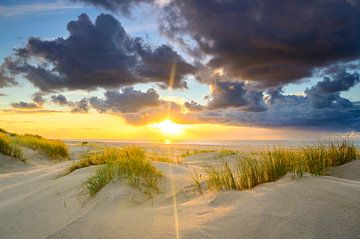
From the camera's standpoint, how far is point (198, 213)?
10.4 ft

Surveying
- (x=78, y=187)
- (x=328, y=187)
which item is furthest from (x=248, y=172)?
(x=78, y=187)

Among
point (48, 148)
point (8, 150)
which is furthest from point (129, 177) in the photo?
point (48, 148)

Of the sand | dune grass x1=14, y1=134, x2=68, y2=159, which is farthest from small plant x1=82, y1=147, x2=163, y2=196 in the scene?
dune grass x1=14, y1=134, x2=68, y2=159

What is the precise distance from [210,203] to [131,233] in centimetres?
91

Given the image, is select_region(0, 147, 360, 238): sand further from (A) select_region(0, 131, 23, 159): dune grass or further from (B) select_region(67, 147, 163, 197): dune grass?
(A) select_region(0, 131, 23, 159): dune grass

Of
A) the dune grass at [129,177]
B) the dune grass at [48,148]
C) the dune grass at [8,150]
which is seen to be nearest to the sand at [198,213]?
the dune grass at [129,177]

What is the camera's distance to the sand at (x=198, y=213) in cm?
253

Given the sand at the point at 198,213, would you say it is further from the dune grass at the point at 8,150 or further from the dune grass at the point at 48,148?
the dune grass at the point at 48,148

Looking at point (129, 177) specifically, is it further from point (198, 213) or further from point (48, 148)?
point (48, 148)

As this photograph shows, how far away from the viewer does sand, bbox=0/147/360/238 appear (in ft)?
8.31

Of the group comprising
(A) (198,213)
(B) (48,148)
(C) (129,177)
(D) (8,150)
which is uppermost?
(B) (48,148)

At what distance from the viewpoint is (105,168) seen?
5137mm

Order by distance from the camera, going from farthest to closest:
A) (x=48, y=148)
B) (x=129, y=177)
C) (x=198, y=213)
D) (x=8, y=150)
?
1. (x=48, y=148)
2. (x=8, y=150)
3. (x=129, y=177)
4. (x=198, y=213)

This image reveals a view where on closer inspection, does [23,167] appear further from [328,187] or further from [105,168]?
[328,187]
